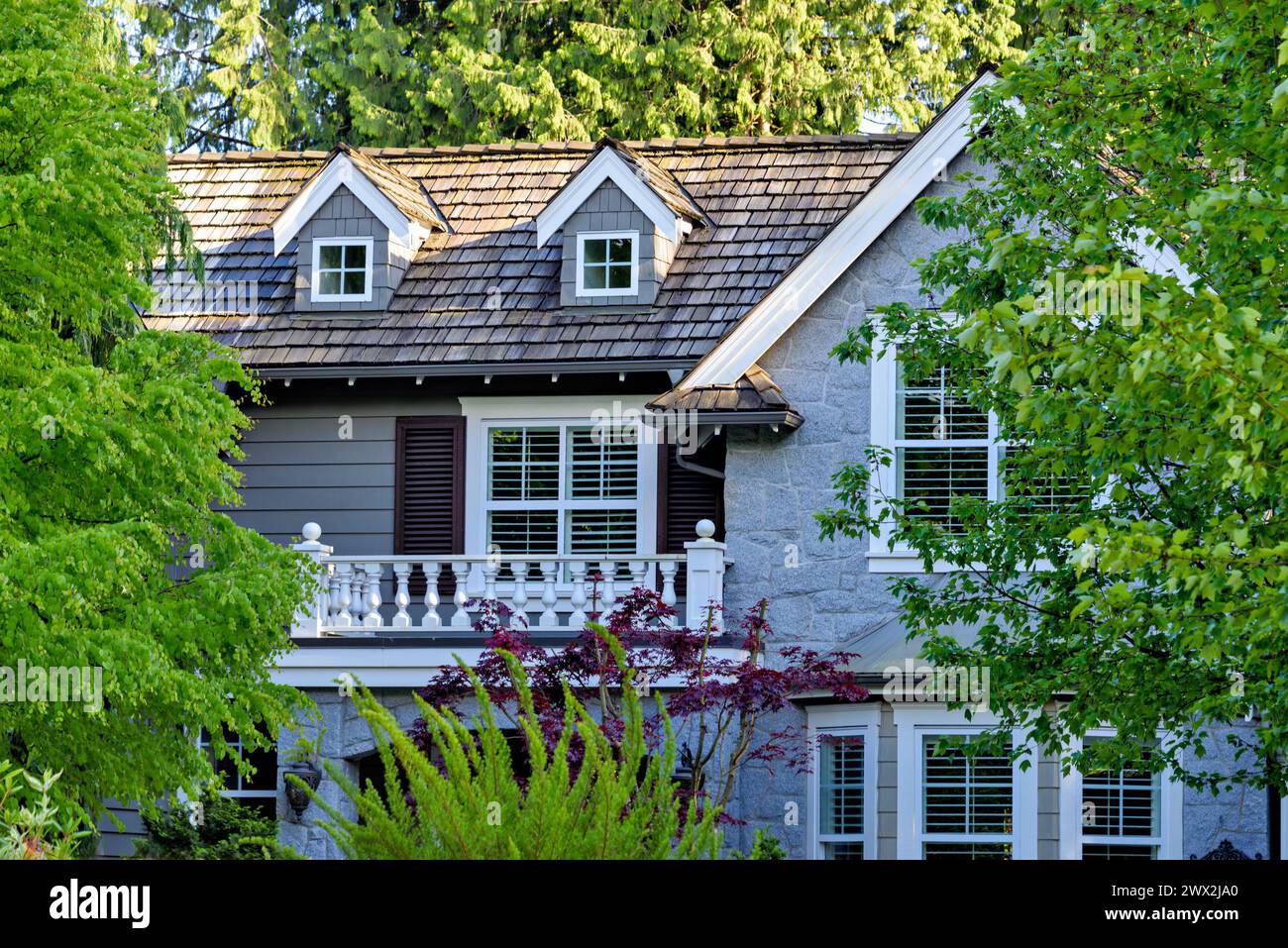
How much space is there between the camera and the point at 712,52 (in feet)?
91.7

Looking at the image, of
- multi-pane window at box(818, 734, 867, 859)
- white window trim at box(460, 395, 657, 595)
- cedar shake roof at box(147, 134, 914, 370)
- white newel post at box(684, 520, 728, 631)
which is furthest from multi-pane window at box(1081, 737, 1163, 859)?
cedar shake roof at box(147, 134, 914, 370)

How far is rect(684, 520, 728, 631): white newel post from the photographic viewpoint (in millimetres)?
14320

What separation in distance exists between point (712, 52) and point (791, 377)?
45.9ft

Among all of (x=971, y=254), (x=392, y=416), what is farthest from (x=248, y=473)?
(x=971, y=254)

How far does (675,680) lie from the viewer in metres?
14.3

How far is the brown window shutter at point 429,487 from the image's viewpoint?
53.7 feet

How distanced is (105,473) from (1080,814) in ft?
27.2

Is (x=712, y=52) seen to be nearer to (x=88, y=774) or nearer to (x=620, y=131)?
(x=620, y=131)

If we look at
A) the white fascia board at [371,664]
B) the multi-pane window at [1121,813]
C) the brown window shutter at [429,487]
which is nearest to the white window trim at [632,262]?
the brown window shutter at [429,487]

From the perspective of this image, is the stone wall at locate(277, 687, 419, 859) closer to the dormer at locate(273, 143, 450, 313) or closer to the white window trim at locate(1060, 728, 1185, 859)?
the dormer at locate(273, 143, 450, 313)

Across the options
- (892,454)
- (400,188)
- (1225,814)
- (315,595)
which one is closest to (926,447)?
(892,454)

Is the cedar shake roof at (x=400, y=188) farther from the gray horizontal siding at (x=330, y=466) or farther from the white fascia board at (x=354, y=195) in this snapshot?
the gray horizontal siding at (x=330, y=466)

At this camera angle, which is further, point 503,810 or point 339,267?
point 339,267

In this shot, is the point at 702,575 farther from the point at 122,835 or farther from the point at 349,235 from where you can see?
the point at 122,835
